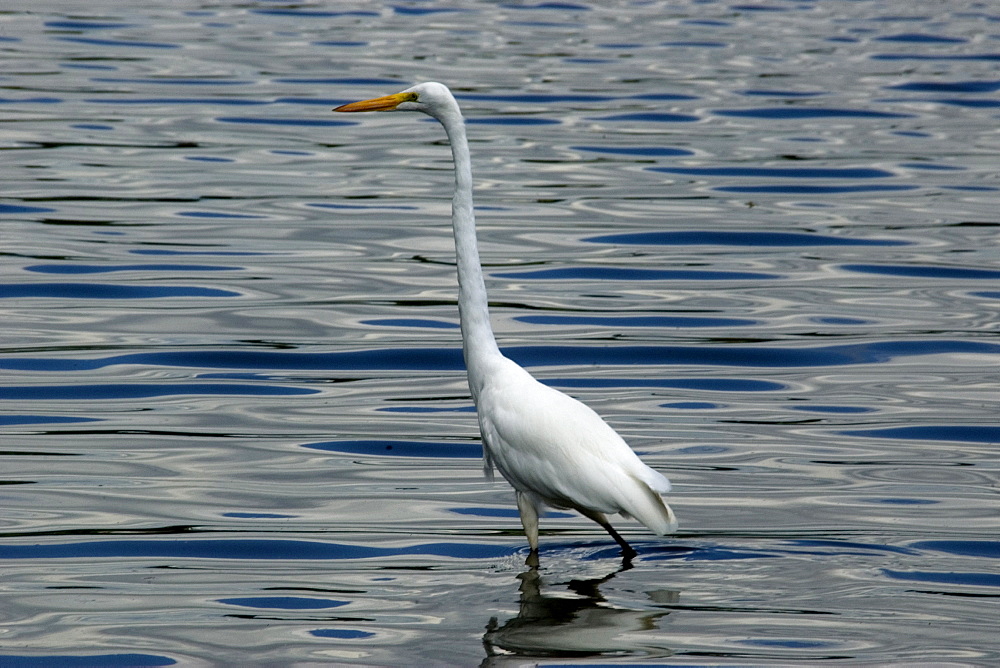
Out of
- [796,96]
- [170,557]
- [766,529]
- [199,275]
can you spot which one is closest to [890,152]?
[796,96]

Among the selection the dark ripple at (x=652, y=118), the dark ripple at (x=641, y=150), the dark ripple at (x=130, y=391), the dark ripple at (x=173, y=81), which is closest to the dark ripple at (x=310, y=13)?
the dark ripple at (x=173, y=81)

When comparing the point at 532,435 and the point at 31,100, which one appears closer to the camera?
the point at 532,435

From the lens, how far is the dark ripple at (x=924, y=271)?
11.6 m

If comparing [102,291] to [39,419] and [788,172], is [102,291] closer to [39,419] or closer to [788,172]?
[39,419]

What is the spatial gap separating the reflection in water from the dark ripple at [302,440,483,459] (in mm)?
1755

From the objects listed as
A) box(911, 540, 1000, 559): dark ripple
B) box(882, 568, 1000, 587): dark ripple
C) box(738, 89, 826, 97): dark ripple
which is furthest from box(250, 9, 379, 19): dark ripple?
box(882, 568, 1000, 587): dark ripple

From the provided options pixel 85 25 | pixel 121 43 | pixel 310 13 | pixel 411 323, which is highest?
pixel 310 13

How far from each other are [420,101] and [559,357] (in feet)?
10.9

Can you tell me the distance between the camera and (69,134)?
1571cm

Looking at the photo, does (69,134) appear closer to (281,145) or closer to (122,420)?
(281,145)

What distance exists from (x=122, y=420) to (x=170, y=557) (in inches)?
84.5

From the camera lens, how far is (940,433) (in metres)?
8.30

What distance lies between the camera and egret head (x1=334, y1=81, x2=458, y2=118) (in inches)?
267

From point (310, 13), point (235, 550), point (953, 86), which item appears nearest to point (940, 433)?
point (235, 550)
